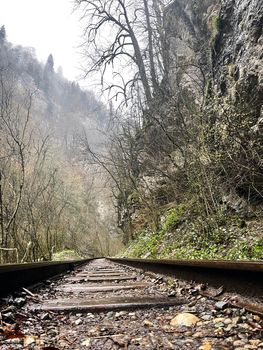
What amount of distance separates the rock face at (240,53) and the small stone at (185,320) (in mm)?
6163

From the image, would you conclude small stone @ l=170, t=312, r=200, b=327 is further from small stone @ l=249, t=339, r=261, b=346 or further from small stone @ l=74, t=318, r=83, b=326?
small stone @ l=74, t=318, r=83, b=326

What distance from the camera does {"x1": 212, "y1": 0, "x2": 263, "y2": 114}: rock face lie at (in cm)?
838

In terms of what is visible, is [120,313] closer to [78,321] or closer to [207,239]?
[78,321]

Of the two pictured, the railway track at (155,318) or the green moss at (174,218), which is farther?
the green moss at (174,218)

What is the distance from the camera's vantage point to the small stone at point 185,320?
1986 millimetres

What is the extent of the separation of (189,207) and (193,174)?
1.78 meters

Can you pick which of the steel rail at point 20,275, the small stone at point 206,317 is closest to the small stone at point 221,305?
the small stone at point 206,317

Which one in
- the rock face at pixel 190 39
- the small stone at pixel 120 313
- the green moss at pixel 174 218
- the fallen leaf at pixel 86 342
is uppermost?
the rock face at pixel 190 39

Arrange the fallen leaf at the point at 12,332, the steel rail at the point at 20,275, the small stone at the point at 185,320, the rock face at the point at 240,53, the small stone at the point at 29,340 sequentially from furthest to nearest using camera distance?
1. the rock face at the point at 240,53
2. the steel rail at the point at 20,275
3. the small stone at the point at 185,320
4. the fallen leaf at the point at 12,332
5. the small stone at the point at 29,340

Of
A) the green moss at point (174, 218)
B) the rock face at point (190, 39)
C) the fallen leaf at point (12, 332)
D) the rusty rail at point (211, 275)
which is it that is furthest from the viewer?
the rock face at point (190, 39)

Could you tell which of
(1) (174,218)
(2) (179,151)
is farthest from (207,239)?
(2) (179,151)

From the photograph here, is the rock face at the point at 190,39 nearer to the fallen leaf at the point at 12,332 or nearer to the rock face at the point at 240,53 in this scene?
the rock face at the point at 240,53

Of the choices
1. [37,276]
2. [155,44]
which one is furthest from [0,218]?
[155,44]

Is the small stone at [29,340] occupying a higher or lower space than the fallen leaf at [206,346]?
higher
